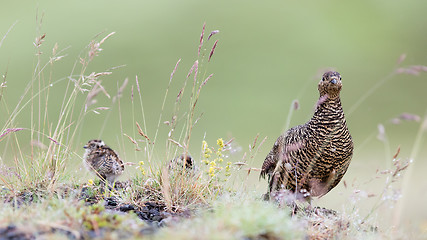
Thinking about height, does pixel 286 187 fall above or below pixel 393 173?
below

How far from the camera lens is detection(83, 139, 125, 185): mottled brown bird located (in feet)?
19.4

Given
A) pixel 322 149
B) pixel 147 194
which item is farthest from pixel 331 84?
pixel 147 194

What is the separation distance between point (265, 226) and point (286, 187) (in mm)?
2135

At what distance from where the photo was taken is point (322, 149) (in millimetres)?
5316

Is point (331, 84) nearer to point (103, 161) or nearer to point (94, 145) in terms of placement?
point (103, 161)

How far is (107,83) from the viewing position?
16422 millimetres

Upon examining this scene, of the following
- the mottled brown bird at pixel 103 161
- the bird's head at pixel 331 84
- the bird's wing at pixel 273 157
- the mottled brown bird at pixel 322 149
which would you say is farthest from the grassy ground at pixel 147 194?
the bird's head at pixel 331 84

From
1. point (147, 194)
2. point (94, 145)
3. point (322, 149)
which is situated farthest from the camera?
point (94, 145)

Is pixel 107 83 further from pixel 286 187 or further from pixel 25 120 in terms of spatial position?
pixel 286 187

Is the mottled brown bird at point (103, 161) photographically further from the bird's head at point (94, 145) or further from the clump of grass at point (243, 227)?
the clump of grass at point (243, 227)

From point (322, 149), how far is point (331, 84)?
2.14ft

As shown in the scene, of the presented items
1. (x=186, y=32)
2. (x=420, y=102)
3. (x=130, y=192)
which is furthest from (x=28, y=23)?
(x=130, y=192)

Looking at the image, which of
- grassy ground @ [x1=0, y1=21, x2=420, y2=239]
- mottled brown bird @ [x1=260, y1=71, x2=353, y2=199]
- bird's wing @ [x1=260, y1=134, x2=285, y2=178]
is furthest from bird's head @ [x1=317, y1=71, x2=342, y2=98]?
grassy ground @ [x1=0, y1=21, x2=420, y2=239]

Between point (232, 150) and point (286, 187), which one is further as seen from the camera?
point (286, 187)
